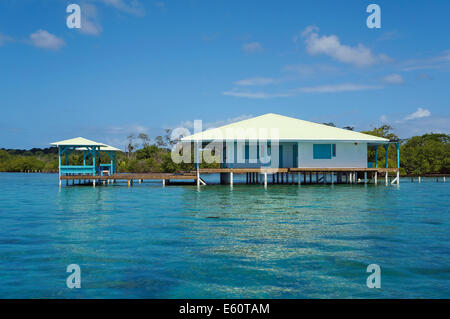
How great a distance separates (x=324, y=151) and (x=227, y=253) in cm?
2333

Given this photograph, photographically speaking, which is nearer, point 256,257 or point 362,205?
point 256,257

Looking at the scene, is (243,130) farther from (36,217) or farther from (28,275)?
(28,275)

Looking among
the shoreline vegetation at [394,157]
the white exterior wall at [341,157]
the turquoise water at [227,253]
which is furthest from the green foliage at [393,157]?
the turquoise water at [227,253]

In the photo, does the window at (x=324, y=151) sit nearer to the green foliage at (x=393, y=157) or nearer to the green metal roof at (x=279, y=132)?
the green metal roof at (x=279, y=132)

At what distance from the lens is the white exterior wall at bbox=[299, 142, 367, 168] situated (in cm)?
3084

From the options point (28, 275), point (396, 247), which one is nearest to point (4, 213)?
point (28, 275)

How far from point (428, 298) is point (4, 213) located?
1610 cm

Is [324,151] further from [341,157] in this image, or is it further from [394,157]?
[394,157]

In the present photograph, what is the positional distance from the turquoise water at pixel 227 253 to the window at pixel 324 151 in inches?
582

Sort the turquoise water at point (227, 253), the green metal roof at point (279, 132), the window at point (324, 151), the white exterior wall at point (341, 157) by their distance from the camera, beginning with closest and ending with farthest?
the turquoise water at point (227, 253) → the green metal roof at point (279, 132) → the white exterior wall at point (341, 157) → the window at point (324, 151)

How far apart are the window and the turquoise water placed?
48.5 ft

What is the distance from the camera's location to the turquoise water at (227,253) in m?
6.97
